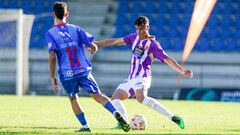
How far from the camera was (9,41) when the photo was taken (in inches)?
1030

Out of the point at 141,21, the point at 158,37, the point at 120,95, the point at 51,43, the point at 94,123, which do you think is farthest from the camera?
the point at 158,37

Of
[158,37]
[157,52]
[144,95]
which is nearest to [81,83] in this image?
[144,95]

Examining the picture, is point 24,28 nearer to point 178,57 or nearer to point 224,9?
point 178,57

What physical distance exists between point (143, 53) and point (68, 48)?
1.53 meters

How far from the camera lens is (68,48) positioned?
33.1ft

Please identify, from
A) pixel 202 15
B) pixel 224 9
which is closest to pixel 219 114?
pixel 202 15

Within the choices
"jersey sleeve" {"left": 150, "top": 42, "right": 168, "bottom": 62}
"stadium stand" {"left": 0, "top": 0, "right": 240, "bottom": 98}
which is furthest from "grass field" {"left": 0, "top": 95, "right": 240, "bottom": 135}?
"stadium stand" {"left": 0, "top": 0, "right": 240, "bottom": 98}

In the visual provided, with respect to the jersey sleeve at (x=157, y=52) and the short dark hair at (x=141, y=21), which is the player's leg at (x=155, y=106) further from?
the short dark hair at (x=141, y=21)

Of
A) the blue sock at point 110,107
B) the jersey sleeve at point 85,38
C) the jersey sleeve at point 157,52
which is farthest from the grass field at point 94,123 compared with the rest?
the jersey sleeve at point 85,38

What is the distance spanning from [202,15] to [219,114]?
2.88m

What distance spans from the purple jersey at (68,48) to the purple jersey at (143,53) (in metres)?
1.22

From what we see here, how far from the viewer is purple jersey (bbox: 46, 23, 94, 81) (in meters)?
10.1

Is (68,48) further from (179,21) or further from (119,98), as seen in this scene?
(179,21)

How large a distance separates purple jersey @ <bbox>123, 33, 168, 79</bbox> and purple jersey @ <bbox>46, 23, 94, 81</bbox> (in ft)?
4.00
